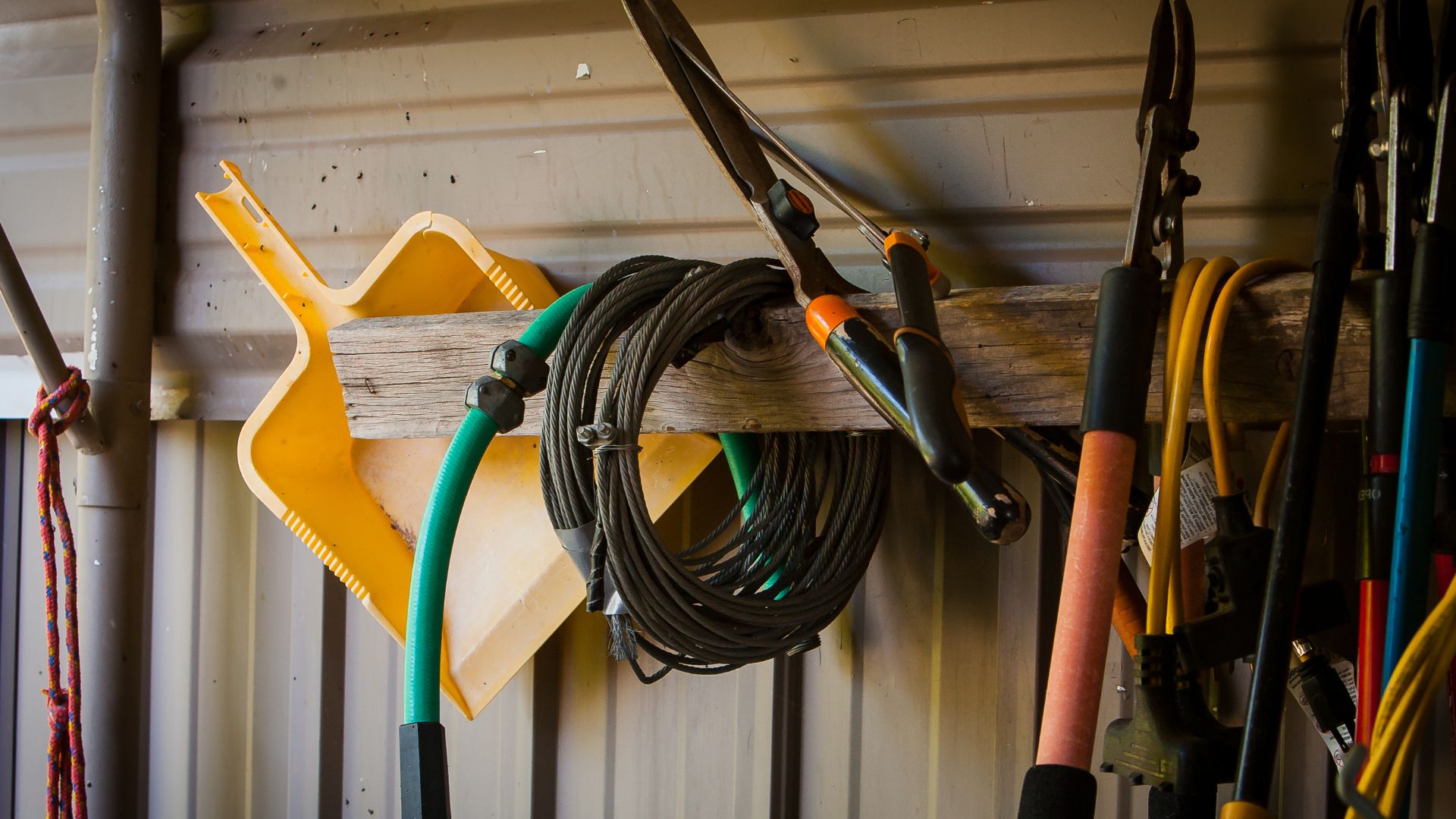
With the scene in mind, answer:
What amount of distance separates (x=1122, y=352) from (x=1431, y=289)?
0.21 metres

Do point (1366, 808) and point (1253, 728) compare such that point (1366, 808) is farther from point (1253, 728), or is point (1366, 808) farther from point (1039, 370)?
point (1039, 370)

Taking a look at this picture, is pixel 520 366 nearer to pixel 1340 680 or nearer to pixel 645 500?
pixel 645 500

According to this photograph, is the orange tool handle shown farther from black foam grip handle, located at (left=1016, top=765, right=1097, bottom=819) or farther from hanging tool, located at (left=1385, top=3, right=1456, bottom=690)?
hanging tool, located at (left=1385, top=3, right=1456, bottom=690)

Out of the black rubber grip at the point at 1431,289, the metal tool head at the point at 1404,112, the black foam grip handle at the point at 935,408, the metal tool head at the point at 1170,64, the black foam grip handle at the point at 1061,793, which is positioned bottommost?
the black foam grip handle at the point at 1061,793

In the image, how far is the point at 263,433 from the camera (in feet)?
3.49

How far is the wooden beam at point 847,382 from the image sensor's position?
2.39 feet

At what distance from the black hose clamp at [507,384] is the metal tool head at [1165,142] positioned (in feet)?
1.58

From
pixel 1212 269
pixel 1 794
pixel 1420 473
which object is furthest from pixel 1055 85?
pixel 1 794

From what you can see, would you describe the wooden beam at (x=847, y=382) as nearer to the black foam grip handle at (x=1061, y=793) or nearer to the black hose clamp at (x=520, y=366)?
the black hose clamp at (x=520, y=366)

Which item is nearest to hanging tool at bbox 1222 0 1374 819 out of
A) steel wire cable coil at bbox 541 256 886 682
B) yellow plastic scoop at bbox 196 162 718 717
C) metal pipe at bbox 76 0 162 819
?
steel wire cable coil at bbox 541 256 886 682

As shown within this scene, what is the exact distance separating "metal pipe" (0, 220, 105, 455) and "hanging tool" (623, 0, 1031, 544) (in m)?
0.85

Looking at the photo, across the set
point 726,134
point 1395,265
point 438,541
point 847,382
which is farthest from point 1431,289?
point 438,541

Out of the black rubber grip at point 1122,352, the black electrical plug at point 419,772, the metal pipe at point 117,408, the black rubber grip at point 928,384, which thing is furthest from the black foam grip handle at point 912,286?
the metal pipe at point 117,408

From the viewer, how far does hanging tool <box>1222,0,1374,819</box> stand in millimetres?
610
